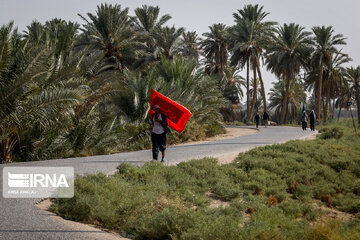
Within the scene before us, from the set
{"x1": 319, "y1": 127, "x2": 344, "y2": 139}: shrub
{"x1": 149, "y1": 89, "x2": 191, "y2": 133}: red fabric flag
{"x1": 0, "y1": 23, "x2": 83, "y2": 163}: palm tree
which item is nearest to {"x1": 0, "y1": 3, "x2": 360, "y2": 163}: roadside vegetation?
{"x1": 0, "y1": 23, "x2": 83, "y2": 163}: palm tree

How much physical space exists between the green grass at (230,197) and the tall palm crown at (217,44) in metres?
44.3

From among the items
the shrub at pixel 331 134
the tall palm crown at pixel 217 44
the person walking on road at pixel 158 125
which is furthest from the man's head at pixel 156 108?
the tall palm crown at pixel 217 44

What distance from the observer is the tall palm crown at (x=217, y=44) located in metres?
59.2

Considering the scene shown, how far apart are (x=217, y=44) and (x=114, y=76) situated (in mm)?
39236

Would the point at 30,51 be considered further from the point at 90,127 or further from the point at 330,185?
the point at 330,185

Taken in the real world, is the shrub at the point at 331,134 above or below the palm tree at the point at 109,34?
below

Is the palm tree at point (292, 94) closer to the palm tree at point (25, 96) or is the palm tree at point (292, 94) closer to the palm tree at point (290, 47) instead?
the palm tree at point (290, 47)

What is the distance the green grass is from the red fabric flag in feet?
3.75

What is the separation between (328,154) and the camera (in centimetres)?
1675

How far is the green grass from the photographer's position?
6.20 m

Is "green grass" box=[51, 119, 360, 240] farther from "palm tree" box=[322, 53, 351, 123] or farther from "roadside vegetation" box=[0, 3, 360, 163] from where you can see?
"palm tree" box=[322, 53, 351, 123]

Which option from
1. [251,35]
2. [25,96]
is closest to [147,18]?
[251,35]

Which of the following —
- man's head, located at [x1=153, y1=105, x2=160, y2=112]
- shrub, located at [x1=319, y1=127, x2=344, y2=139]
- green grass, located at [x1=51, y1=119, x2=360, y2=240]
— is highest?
man's head, located at [x1=153, y1=105, x2=160, y2=112]

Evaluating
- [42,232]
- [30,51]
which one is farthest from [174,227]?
[30,51]
